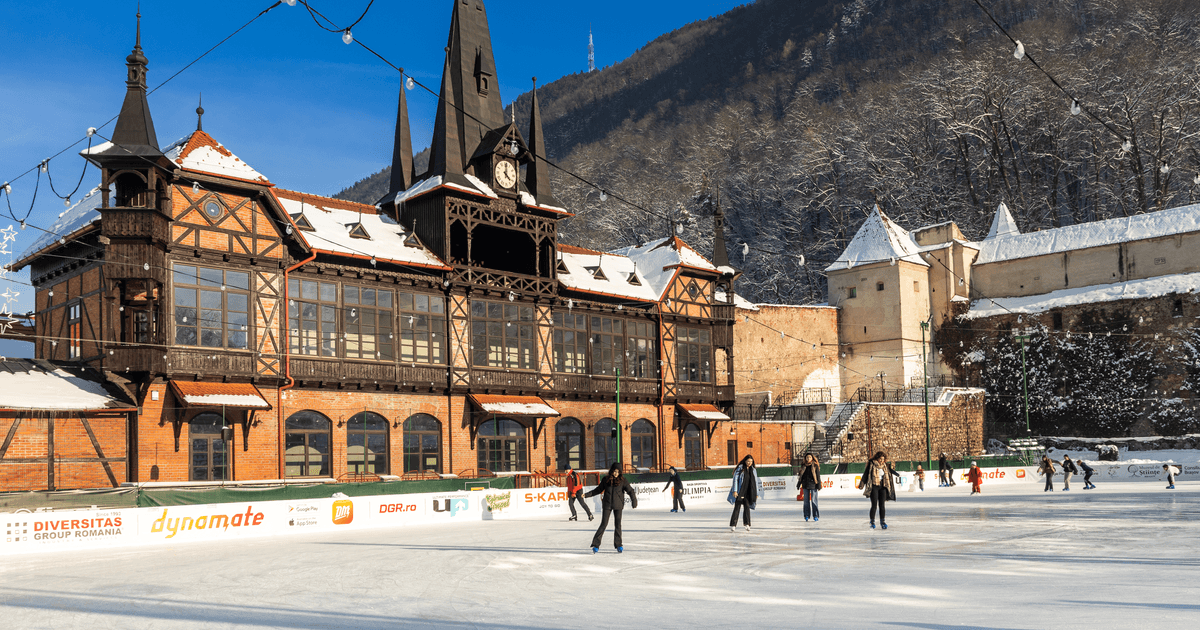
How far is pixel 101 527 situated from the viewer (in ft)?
68.8

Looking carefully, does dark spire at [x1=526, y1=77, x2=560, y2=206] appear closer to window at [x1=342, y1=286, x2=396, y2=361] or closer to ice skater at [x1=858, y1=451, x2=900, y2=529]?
window at [x1=342, y1=286, x2=396, y2=361]

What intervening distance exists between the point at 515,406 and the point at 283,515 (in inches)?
566

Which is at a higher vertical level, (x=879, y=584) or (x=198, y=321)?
(x=198, y=321)

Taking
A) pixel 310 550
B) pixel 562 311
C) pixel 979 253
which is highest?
pixel 979 253

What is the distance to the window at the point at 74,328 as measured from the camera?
31.7 metres

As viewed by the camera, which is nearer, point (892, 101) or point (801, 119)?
point (892, 101)

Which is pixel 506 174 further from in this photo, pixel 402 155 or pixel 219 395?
pixel 219 395

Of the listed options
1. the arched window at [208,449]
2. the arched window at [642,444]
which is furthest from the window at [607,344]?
the arched window at [208,449]

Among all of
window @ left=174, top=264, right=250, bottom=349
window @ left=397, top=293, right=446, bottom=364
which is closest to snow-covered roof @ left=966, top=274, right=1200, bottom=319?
window @ left=397, top=293, right=446, bottom=364

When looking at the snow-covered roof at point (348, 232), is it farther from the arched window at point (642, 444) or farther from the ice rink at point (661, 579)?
the ice rink at point (661, 579)

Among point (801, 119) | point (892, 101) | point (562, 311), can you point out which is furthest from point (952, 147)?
point (562, 311)

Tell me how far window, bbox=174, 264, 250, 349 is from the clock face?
39.5ft

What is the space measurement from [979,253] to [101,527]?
59636 millimetres

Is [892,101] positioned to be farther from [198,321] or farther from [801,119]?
[198,321]
